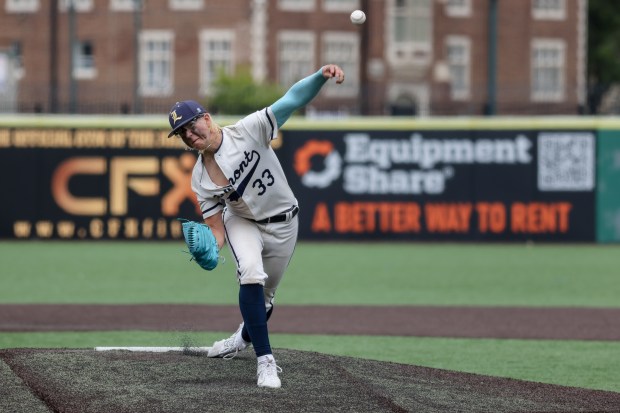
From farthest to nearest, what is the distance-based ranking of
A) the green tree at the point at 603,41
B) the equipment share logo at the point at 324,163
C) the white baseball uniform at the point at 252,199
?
the green tree at the point at 603,41, the equipment share logo at the point at 324,163, the white baseball uniform at the point at 252,199

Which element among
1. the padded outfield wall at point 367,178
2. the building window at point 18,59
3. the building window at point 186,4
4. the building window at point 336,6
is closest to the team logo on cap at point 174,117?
the padded outfield wall at point 367,178

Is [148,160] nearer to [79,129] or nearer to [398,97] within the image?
[79,129]

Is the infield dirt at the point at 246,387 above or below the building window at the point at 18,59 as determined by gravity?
below

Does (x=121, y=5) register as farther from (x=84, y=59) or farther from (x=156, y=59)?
(x=84, y=59)

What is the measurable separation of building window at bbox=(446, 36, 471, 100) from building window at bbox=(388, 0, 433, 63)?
3.54 feet

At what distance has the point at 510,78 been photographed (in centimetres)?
5244

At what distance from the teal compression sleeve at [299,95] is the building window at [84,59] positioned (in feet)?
142

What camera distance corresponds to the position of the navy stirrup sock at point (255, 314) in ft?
24.7

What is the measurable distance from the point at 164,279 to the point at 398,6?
3753cm

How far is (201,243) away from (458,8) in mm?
46318

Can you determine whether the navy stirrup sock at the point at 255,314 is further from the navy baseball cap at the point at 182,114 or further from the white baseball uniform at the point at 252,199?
the navy baseball cap at the point at 182,114

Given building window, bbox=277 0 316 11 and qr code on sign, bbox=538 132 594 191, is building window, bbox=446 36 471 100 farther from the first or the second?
qr code on sign, bbox=538 132 594 191

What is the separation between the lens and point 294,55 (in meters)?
50.6

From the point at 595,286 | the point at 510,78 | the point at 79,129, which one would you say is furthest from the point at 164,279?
the point at 510,78
